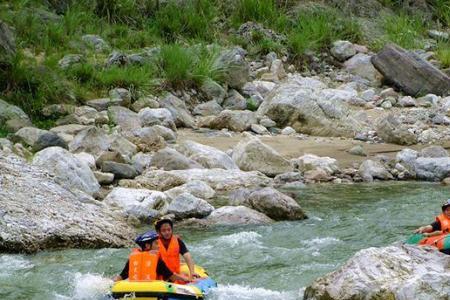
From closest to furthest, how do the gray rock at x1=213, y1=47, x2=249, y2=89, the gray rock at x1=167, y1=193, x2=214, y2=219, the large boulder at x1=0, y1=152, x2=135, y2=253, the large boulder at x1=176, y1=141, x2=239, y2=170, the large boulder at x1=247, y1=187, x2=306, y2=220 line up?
the large boulder at x1=0, y1=152, x2=135, y2=253, the gray rock at x1=167, y1=193, x2=214, y2=219, the large boulder at x1=247, y1=187, x2=306, y2=220, the large boulder at x1=176, y1=141, x2=239, y2=170, the gray rock at x1=213, y1=47, x2=249, y2=89

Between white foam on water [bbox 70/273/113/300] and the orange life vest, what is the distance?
0.76 feet

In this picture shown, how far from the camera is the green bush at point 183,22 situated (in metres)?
18.2

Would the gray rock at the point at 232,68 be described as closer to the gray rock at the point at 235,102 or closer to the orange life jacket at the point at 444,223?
the gray rock at the point at 235,102

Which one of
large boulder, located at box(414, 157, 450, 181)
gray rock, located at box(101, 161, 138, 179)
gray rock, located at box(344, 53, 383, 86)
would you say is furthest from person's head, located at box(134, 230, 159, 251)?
gray rock, located at box(344, 53, 383, 86)

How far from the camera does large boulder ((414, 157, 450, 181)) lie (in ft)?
36.2

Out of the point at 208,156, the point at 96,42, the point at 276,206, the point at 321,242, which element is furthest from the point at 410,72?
the point at 321,242

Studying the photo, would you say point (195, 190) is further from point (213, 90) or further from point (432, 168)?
point (213, 90)

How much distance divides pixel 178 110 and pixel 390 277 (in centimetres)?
887

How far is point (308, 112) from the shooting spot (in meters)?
13.7

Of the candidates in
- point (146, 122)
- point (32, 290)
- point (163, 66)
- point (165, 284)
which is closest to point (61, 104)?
point (146, 122)

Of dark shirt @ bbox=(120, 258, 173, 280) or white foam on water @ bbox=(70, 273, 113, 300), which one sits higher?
dark shirt @ bbox=(120, 258, 173, 280)

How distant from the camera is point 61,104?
43.7 feet

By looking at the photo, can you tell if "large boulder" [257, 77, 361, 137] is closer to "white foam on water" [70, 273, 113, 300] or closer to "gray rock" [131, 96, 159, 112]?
"gray rock" [131, 96, 159, 112]

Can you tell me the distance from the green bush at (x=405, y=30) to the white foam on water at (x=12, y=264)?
1323cm
